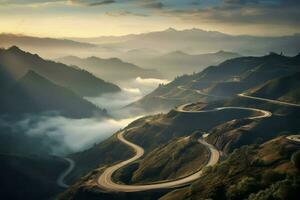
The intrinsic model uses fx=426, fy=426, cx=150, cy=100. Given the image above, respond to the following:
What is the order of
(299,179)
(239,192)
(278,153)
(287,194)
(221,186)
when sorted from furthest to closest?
(278,153)
(221,186)
(239,192)
(299,179)
(287,194)

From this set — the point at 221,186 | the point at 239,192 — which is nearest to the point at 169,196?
the point at 221,186

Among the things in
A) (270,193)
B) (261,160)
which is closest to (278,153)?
(261,160)

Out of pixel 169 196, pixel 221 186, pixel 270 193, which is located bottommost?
pixel 169 196

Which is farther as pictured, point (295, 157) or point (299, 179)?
point (295, 157)

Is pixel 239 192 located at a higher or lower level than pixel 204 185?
higher

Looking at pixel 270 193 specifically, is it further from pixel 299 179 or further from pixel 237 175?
pixel 237 175

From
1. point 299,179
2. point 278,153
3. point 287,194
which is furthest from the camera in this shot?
point 278,153

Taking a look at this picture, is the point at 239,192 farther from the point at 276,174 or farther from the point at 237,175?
the point at 237,175
